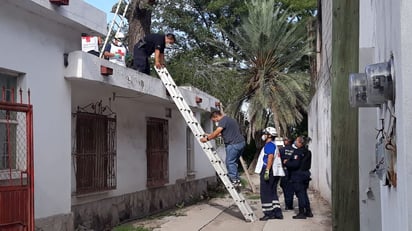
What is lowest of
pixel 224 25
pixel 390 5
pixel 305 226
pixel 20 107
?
pixel 305 226

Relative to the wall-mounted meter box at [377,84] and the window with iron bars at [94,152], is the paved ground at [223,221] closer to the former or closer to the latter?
the window with iron bars at [94,152]

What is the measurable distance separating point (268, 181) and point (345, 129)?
6283 mm

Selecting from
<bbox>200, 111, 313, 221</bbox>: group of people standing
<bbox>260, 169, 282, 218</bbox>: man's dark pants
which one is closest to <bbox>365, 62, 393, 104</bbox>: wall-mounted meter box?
<bbox>200, 111, 313, 221</bbox>: group of people standing

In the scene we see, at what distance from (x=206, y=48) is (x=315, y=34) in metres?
13.4

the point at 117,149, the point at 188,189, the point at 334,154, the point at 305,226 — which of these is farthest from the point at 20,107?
the point at 188,189

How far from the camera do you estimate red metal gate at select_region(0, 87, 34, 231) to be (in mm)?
6273

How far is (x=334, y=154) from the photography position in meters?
5.42

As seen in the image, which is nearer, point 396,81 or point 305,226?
point 396,81

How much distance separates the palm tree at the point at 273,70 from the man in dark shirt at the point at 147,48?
1480cm

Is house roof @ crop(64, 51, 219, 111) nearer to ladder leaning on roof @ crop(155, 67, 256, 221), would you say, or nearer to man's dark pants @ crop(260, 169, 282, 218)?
ladder leaning on roof @ crop(155, 67, 256, 221)

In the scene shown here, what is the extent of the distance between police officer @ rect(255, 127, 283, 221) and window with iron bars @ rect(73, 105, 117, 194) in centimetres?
281

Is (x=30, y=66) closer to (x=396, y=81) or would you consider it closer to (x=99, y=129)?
(x=99, y=129)

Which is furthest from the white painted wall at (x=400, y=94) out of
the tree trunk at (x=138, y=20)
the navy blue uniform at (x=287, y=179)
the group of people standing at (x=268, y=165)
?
the tree trunk at (x=138, y=20)

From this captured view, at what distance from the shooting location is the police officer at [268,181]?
11.5 metres
